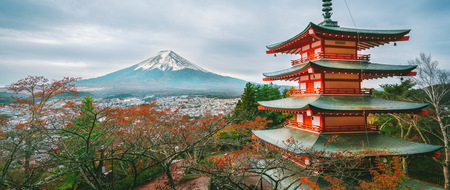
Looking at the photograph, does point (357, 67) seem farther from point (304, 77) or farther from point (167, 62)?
point (167, 62)

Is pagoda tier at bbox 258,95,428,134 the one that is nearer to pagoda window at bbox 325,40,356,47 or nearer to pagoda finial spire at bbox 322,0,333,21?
pagoda window at bbox 325,40,356,47

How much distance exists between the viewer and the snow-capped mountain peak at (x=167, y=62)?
97.9m

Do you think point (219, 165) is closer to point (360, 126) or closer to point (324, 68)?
point (324, 68)

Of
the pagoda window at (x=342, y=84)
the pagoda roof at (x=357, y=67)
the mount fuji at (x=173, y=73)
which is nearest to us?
the pagoda roof at (x=357, y=67)

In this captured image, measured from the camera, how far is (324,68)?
7980 mm

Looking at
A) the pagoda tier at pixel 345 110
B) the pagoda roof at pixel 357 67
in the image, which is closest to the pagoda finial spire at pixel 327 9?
the pagoda roof at pixel 357 67

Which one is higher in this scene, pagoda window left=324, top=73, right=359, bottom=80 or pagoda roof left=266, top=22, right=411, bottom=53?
pagoda roof left=266, top=22, right=411, bottom=53

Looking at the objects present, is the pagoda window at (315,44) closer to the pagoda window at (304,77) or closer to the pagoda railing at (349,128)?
the pagoda window at (304,77)

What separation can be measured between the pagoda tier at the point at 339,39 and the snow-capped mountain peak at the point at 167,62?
303 feet

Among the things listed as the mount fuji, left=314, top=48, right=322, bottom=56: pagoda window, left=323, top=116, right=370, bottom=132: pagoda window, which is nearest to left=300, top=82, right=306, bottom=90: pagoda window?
left=314, top=48, right=322, bottom=56: pagoda window

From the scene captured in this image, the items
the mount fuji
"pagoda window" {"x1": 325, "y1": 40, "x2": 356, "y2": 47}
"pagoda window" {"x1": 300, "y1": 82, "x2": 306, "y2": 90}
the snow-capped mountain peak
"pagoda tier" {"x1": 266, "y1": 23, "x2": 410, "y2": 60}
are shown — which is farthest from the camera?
the snow-capped mountain peak

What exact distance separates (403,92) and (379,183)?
46.2 ft

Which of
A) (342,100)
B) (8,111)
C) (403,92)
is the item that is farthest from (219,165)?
(403,92)

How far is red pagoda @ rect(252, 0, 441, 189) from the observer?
7.71m
